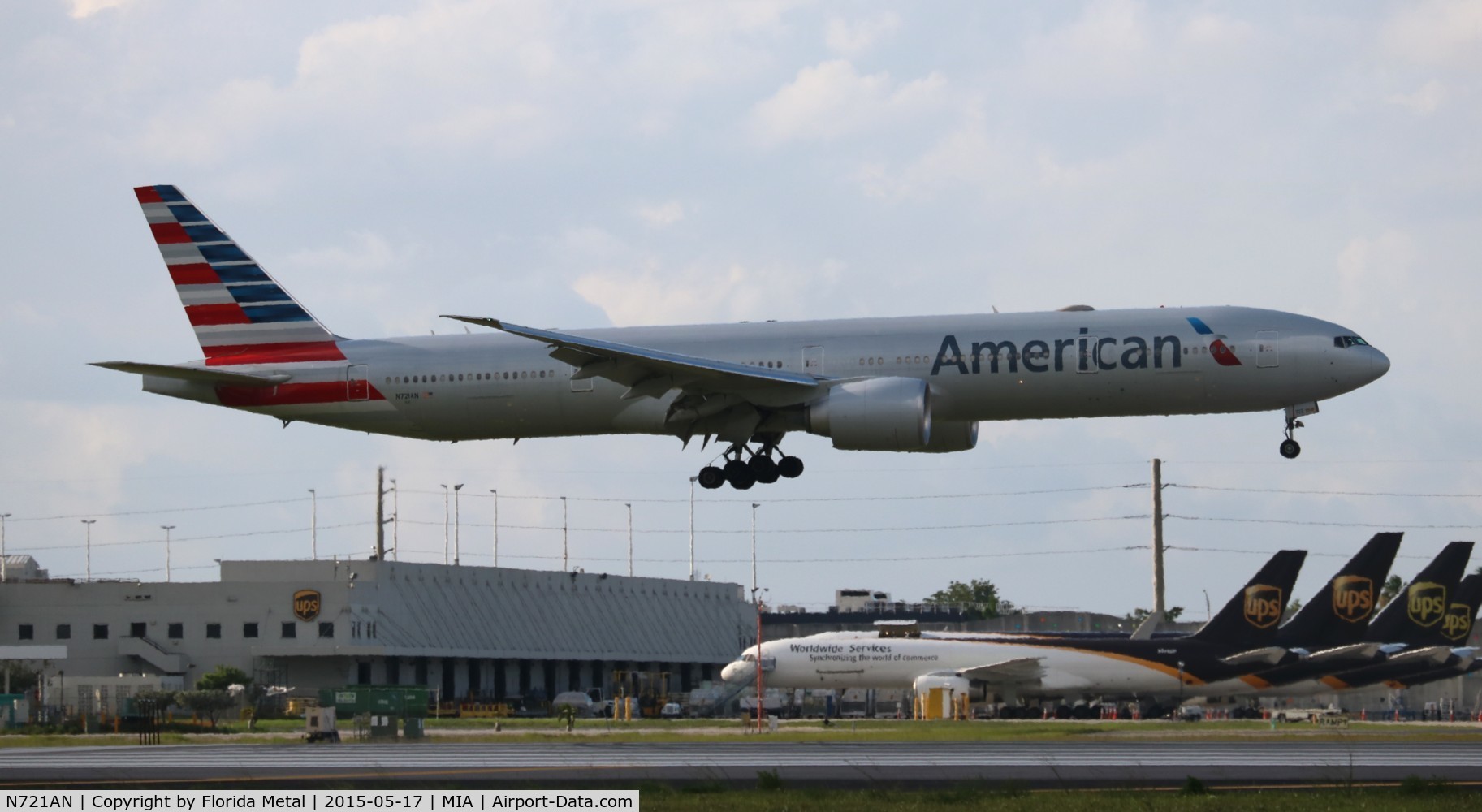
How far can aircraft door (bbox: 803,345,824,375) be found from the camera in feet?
151

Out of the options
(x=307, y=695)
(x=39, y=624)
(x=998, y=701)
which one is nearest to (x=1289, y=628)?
(x=998, y=701)

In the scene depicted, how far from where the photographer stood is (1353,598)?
81875 mm

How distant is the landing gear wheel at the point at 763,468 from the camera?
4881cm

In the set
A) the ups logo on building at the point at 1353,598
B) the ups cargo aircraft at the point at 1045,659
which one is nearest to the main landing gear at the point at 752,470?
the ups cargo aircraft at the point at 1045,659

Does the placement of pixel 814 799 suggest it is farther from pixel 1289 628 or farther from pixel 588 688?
pixel 588 688

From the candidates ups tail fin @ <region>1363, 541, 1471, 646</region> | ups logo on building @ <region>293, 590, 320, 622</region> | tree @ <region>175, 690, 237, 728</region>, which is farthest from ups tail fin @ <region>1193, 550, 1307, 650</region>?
ups logo on building @ <region>293, 590, 320, 622</region>

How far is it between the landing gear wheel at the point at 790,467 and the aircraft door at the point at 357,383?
12.3m

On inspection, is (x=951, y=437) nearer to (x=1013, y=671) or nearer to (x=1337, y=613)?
(x=1013, y=671)

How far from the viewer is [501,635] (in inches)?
4392

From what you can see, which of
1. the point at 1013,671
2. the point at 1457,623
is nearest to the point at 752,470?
the point at 1013,671

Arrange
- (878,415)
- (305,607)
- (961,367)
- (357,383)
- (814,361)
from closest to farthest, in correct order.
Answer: (878,415), (961,367), (814,361), (357,383), (305,607)

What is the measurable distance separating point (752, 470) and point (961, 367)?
7.49m

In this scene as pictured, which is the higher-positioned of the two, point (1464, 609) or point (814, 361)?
point (814, 361)

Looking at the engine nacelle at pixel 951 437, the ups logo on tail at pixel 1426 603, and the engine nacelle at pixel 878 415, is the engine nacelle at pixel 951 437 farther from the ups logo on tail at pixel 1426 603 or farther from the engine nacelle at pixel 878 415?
the ups logo on tail at pixel 1426 603
